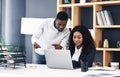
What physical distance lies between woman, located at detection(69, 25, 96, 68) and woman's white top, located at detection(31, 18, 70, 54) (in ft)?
1.57

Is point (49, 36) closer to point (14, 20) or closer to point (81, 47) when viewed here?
point (81, 47)

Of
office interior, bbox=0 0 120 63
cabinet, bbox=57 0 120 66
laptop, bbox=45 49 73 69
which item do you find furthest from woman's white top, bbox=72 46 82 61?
office interior, bbox=0 0 120 63

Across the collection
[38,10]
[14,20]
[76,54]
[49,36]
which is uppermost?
[38,10]

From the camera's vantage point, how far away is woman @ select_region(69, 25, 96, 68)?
132 inches

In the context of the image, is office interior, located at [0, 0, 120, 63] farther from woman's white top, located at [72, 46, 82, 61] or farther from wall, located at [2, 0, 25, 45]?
woman's white top, located at [72, 46, 82, 61]

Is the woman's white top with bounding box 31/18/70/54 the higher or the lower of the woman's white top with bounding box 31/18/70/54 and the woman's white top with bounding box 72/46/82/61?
the higher

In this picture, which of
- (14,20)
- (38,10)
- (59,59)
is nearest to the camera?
(59,59)

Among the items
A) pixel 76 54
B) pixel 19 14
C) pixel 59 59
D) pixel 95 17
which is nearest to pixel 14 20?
pixel 19 14

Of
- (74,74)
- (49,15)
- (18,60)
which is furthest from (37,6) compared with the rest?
(74,74)

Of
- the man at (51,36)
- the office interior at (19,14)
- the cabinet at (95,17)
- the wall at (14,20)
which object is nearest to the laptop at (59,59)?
the man at (51,36)

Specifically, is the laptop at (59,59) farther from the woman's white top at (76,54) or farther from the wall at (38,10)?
the wall at (38,10)

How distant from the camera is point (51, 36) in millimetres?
4266

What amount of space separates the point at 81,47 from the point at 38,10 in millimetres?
3184

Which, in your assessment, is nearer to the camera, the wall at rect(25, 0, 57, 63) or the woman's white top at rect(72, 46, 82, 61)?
the woman's white top at rect(72, 46, 82, 61)
